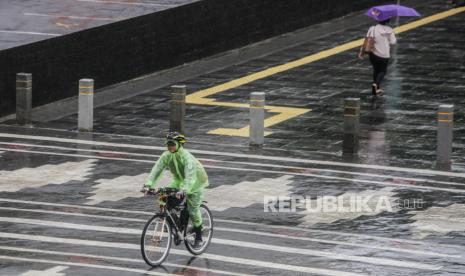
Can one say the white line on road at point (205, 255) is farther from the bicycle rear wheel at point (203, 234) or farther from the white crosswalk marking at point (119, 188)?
the white crosswalk marking at point (119, 188)

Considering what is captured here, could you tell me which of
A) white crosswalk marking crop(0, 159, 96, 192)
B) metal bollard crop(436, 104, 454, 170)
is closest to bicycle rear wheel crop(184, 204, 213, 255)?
white crosswalk marking crop(0, 159, 96, 192)

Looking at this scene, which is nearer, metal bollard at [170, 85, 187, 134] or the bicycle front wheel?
the bicycle front wheel

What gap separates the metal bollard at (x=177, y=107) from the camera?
2377 centimetres

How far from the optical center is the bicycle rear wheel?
15.5 m

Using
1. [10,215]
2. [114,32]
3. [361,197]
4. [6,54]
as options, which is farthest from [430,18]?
[10,215]

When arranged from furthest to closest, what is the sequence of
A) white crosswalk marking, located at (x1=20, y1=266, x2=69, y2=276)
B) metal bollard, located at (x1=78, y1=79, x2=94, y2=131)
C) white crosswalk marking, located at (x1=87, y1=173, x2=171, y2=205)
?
1. metal bollard, located at (x1=78, y1=79, x2=94, y2=131)
2. white crosswalk marking, located at (x1=87, y1=173, x2=171, y2=205)
3. white crosswalk marking, located at (x1=20, y1=266, x2=69, y2=276)

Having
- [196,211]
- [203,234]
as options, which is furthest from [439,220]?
[196,211]

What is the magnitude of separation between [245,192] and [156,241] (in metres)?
4.88

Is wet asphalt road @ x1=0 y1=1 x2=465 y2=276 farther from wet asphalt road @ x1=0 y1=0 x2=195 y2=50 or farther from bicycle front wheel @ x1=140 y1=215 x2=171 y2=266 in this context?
wet asphalt road @ x1=0 y1=0 x2=195 y2=50

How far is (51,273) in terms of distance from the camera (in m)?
14.4

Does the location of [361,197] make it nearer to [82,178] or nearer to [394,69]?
[82,178]

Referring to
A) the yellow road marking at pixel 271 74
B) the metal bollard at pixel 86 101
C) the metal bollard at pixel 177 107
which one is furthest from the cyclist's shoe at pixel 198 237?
the metal bollard at pixel 86 101

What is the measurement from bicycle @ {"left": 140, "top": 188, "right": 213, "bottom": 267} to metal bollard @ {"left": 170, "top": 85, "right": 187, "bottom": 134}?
799cm

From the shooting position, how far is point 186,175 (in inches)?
598
